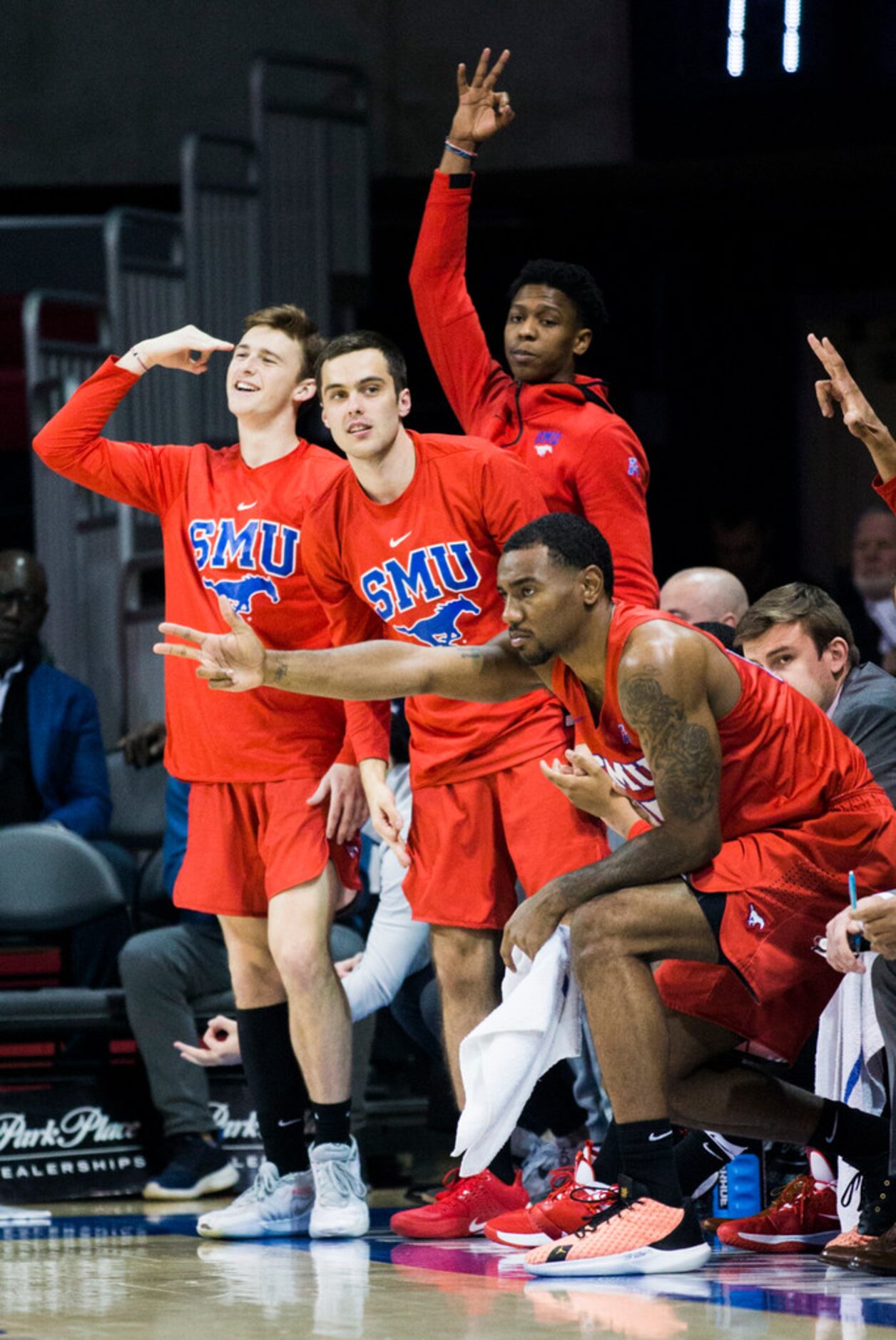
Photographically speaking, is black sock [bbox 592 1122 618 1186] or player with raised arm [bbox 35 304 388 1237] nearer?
black sock [bbox 592 1122 618 1186]

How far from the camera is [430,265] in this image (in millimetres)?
4523

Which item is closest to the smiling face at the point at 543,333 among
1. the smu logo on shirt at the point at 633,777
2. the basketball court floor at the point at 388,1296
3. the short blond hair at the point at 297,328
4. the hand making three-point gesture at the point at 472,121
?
the hand making three-point gesture at the point at 472,121

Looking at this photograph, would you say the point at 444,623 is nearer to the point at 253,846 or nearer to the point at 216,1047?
the point at 253,846

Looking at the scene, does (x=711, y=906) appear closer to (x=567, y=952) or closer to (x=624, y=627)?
(x=567, y=952)

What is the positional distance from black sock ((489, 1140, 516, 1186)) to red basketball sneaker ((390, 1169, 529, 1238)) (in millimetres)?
25

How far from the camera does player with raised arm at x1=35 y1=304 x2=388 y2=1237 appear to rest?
4.29 m

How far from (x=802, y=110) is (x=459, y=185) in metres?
3.62

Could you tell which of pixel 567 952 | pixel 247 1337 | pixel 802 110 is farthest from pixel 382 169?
pixel 247 1337

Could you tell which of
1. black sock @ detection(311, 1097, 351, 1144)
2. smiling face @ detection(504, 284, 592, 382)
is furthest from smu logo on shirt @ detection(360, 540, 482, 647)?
black sock @ detection(311, 1097, 351, 1144)

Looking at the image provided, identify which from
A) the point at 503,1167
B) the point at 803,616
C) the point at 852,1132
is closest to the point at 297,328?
the point at 803,616

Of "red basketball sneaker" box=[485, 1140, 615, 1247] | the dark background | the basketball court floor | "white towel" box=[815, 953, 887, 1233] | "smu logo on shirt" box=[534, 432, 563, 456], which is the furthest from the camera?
the dark background

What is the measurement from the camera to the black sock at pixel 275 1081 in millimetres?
4398

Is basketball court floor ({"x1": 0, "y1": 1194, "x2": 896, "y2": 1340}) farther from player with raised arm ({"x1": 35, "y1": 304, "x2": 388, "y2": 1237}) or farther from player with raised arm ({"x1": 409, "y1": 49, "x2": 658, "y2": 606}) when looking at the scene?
player with raised arm ({"x1": 409, "y1": 49, "x2": 658, "y2": 606})

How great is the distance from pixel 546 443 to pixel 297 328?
2.20ft
